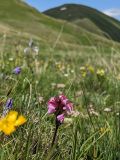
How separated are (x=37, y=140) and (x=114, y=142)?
0.44m

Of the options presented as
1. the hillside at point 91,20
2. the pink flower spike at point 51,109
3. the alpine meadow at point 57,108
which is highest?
the pink flower spike at point 51,109

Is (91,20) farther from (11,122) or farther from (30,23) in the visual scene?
(11,122)

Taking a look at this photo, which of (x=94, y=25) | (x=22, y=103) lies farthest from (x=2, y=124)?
(x=94, y=25)

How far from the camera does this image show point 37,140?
2.74m

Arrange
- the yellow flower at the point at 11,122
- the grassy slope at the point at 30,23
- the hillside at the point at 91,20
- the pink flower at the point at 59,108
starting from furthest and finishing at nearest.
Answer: the hillside at the point at 91,20
the grassy slope at the point at 30,23
the pink flower at the point at 59,108
the yellow flower at the point at 11,122

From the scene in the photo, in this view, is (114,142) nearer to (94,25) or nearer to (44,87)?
(44,87)

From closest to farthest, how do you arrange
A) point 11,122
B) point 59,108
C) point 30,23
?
point 11,122, point 59,108, point 30,23

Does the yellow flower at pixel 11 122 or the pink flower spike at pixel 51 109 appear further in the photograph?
the pink flower spike at pixel 51 109

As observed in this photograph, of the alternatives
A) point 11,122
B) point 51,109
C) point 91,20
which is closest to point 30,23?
point 91,20

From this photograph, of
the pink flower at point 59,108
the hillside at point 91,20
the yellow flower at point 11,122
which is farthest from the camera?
the hillside at point 91,20

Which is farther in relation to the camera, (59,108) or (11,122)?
(59,108)

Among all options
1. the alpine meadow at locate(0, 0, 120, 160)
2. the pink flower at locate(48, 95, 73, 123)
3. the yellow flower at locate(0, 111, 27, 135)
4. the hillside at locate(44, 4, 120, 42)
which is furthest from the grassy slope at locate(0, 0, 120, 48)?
the yellow flower at locate(0, 111, 27, 135)

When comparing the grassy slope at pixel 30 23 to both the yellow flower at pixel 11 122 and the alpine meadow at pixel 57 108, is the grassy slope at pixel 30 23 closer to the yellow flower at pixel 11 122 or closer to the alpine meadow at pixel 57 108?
the alpine meadow at pixel 57 108

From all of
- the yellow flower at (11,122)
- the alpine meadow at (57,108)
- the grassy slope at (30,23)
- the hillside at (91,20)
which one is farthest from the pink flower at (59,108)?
the hillside at (91,20)
